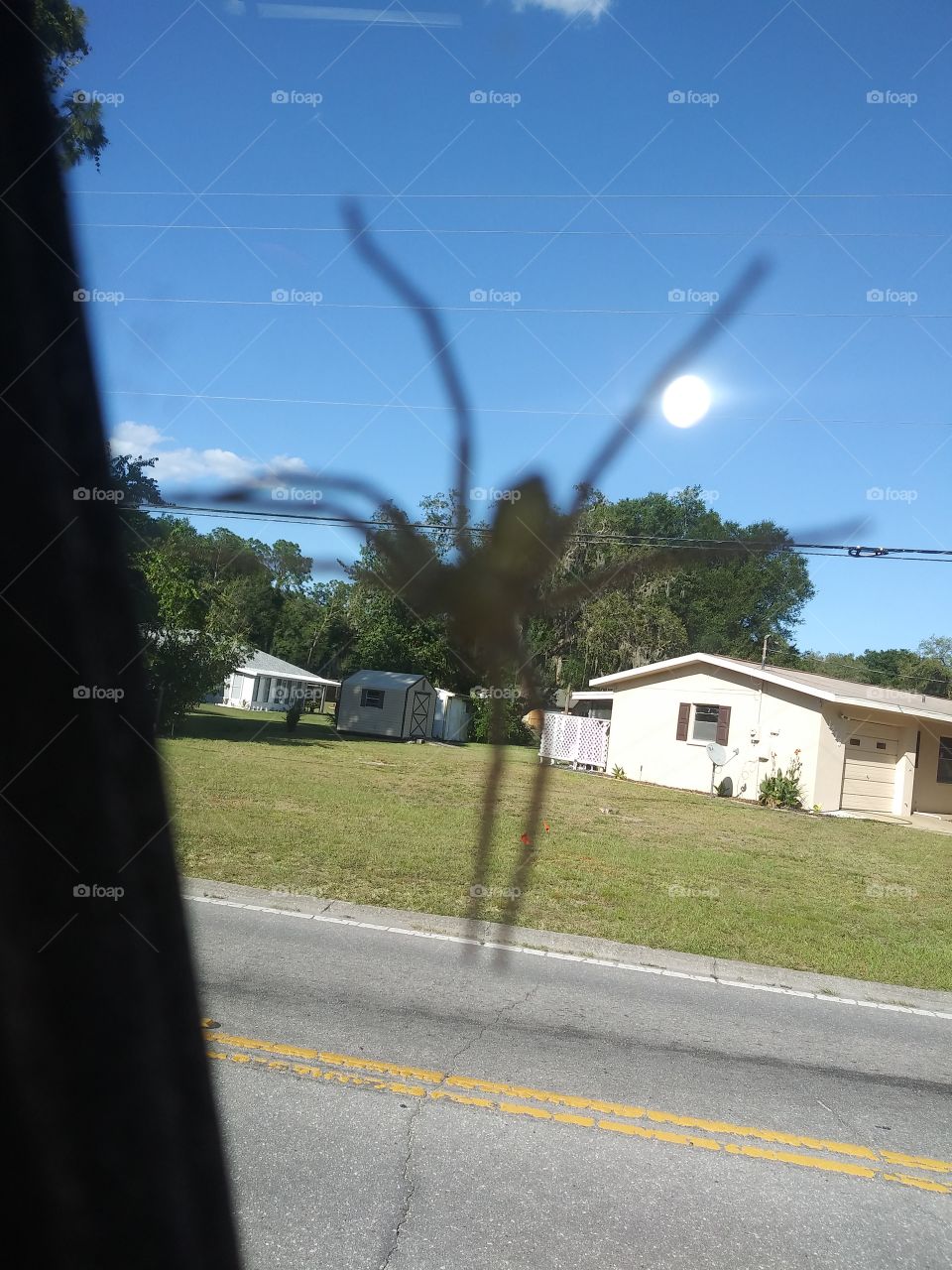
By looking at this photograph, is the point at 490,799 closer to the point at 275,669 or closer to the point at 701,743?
the point at 275,669

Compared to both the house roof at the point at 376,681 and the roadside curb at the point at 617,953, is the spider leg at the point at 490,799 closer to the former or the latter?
the house roof at the point at 376,681

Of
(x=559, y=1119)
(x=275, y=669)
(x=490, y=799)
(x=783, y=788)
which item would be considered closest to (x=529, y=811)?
(x=490, y=799)

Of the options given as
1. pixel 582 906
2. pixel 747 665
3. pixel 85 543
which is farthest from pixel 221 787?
pixel 747 665

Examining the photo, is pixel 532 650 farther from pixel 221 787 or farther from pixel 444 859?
pixel 221 787

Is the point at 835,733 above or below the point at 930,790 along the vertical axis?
below

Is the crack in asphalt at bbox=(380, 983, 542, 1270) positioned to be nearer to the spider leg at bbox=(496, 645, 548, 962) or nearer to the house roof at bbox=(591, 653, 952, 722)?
the house roof at bbox=(591, 653, 952, 722)

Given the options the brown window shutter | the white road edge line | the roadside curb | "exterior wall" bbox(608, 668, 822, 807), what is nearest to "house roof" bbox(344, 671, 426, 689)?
"exterior wall" bbox(608, 668, 822, 807)

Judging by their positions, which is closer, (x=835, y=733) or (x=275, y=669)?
(x=275, y=669)

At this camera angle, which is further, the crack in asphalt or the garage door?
the garage door
